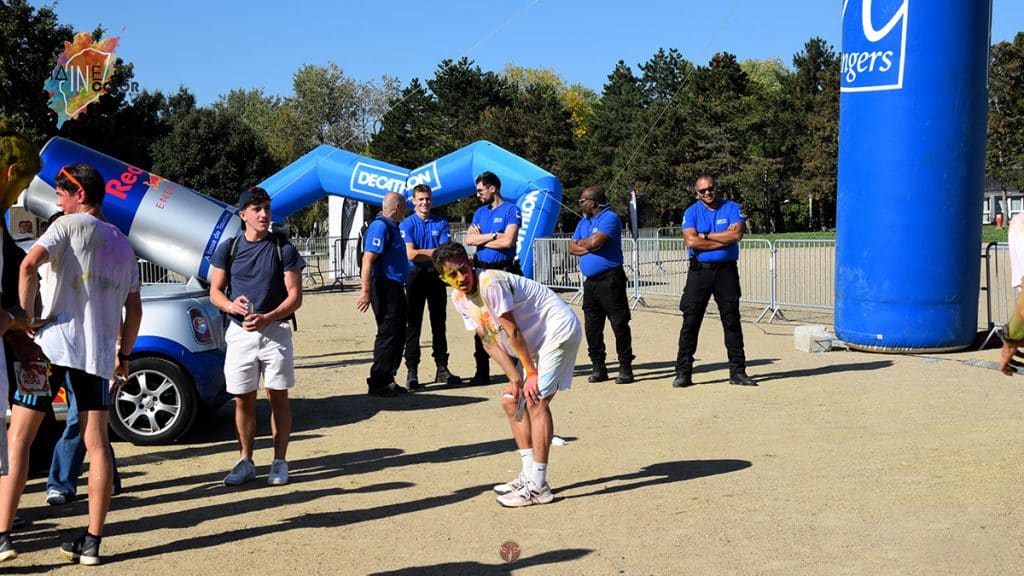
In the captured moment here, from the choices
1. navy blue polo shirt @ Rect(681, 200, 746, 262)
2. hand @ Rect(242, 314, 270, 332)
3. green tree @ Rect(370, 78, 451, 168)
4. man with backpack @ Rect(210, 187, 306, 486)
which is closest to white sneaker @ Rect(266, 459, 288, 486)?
man with backpack @ Rect(210, 187, 306, 486)

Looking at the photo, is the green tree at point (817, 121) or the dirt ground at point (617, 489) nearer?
the dirt ground at point (617, 489)

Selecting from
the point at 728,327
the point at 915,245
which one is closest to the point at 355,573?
the point at 728,327

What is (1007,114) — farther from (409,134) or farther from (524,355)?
(524,355)

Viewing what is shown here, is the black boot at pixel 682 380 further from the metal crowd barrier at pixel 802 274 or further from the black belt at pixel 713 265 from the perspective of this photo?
the metal crowd barrier at pixel 802 274

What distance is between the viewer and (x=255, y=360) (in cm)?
653

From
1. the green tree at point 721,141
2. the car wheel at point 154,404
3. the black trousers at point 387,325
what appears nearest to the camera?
the car wheel at point 154,404

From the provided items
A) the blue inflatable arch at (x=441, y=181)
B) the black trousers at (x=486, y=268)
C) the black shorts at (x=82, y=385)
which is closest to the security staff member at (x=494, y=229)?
the black trousers at (x=486, y=268)

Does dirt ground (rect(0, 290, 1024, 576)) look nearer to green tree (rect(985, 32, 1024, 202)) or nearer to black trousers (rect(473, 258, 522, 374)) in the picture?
black trousers (rect(473, 258, 522, 374))

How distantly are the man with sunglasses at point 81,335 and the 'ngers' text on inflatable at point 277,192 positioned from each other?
472 centimetres

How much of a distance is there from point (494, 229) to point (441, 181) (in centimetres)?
1129

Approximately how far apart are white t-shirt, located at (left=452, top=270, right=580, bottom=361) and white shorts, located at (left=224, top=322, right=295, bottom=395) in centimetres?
126

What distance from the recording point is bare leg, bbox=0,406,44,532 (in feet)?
16.1

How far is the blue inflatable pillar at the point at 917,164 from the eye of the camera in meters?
11.2

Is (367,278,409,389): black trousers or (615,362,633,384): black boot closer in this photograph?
(367,278,409,389): black trousers
